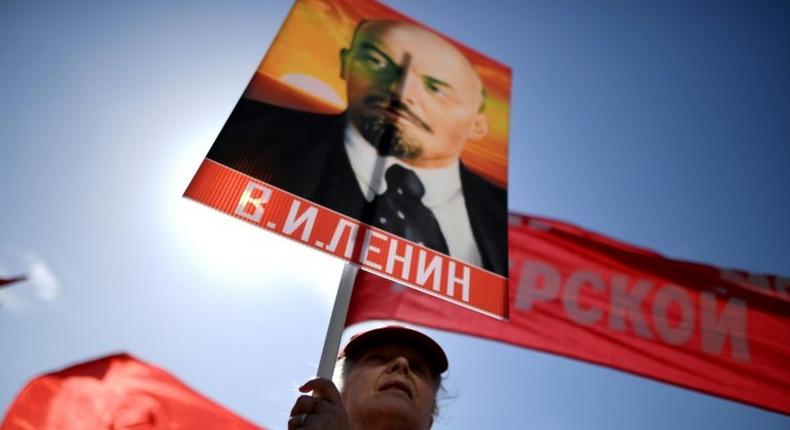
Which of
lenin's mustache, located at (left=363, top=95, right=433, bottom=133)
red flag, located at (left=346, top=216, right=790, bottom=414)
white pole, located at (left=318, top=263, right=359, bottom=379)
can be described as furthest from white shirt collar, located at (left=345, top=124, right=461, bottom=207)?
red flag, located at (left=346, top=216, right=790, bottom=414)

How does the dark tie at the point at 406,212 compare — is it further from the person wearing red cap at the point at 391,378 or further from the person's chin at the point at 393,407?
the person's chin at the point at 393,407

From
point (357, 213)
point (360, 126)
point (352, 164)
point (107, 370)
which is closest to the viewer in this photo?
point (357, 213)

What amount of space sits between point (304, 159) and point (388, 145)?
0.65 meters

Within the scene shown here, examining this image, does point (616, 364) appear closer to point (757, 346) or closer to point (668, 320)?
point (668, 320)

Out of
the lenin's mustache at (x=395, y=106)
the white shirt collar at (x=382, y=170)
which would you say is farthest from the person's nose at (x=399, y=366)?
the lenin's mustache at (x=395, y=106)

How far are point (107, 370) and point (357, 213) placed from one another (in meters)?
4.18

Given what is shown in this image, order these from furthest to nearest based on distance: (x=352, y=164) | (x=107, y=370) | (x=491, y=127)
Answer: (x=107, y=370)
(x=491, y=127)
(x=352, y=164)

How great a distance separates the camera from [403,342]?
6.33 feet

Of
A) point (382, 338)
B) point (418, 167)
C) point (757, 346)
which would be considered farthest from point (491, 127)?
point (757, 346)

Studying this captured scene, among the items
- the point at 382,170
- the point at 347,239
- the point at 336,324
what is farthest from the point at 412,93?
the point at 336,324

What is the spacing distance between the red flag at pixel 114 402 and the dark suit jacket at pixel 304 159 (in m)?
3.43

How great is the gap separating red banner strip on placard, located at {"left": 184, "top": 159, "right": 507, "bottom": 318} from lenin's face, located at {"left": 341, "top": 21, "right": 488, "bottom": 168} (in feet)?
2.57

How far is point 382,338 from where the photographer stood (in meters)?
1.95

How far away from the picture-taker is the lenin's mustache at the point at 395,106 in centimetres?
323
